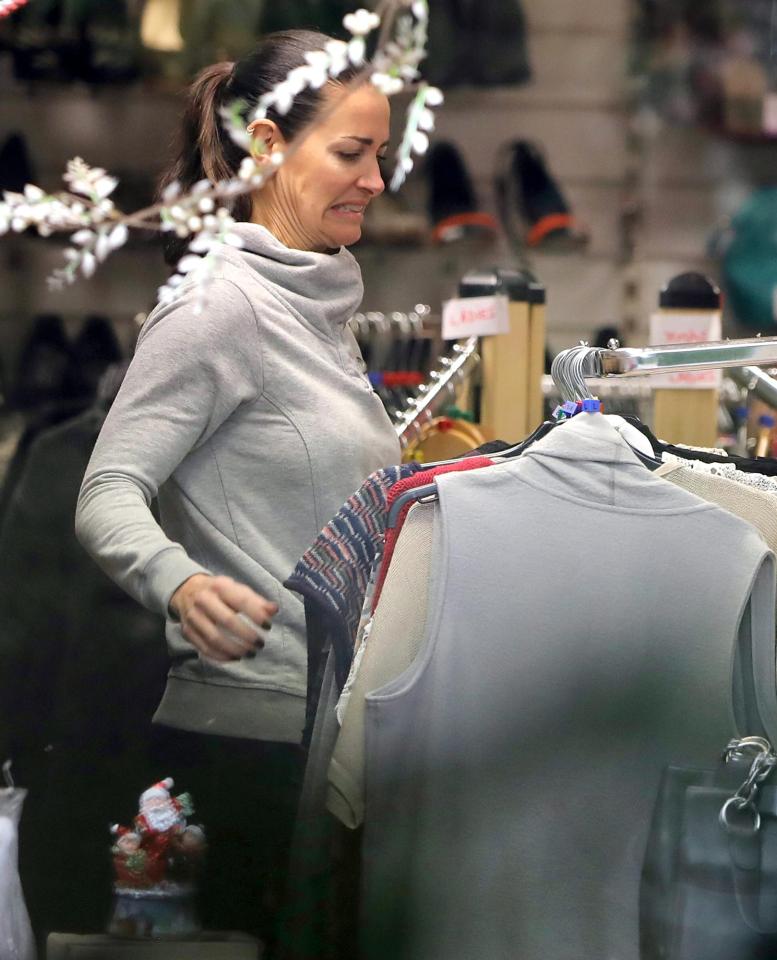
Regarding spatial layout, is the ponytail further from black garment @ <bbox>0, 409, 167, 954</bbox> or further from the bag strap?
the bag strap

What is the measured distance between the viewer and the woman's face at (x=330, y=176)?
97 cm

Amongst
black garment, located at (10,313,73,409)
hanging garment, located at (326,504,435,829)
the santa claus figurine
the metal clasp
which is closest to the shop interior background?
black garment, located at (10,313,73,409)

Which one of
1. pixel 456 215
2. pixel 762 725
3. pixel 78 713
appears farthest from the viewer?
pixel 456 215

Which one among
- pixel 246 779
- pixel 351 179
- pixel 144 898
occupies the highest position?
pixel 351 179

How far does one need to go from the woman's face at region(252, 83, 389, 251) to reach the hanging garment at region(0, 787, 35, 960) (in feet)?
1.78

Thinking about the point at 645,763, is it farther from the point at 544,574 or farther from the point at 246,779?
the point at 246,779

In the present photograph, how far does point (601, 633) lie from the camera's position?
1.00 meters

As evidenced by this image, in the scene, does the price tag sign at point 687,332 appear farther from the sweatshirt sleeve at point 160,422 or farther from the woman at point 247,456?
the sweatshirt sleeve at point 160,422

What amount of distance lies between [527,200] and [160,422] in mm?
577

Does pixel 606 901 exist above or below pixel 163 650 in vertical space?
below

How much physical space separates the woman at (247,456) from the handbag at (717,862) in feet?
0.98

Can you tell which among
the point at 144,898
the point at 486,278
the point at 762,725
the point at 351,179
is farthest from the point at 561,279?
the point at 144,898

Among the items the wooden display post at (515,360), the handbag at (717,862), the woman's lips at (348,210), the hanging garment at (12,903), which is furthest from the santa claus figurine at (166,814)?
the wooden display post at (515,360)

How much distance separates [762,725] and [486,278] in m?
0.64
